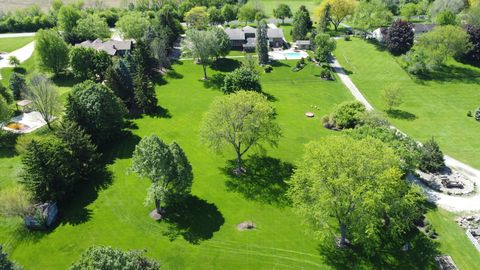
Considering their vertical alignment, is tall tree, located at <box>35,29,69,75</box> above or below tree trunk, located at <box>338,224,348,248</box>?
above

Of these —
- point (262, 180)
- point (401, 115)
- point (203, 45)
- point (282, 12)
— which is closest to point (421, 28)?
point (282, 12)

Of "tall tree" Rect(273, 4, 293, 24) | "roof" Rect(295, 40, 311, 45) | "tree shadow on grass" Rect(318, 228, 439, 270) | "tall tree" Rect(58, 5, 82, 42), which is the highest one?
"tall tree" Rect(58, 5, 82, 42)

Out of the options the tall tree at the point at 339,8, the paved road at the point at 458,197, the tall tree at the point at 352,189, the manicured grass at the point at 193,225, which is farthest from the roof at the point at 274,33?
the tall tree at the point at 352,189

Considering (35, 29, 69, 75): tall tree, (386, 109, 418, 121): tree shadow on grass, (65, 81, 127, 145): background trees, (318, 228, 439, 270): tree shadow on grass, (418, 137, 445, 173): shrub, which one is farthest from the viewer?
(35, 29, 69, 75): tall tree

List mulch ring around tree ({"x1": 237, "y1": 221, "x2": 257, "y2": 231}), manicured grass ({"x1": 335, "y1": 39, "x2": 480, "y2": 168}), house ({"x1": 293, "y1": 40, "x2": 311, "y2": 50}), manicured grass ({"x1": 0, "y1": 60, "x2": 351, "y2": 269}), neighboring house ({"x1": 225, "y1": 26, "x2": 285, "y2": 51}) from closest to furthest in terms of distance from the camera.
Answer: manicured grass ({"x1": 0, "y1": 60, "x2": 351, "y2": 269}) < mulch ring around tree ({"x1": 237, "y1": 221, "x2": 257, "y2": 231}) < manicured grass ({"x1": 335, "y1": 39, "x2": 480, "y2": 168}) < neighboring house ({"x1": 225, "y1": 26, "x2": 285, "y2": 51}) < house ({"x1": 293, "y1": 40, "x2": 311, "y2": 50})

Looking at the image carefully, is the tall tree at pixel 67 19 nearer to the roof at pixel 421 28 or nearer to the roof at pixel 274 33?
the roof at pixel 274 33

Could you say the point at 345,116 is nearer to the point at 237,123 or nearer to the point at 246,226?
the point at 237,123

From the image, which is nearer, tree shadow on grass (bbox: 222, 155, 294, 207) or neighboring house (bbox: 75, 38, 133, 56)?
tree shadow on grass (bbox: 222, 155, 294, 207)

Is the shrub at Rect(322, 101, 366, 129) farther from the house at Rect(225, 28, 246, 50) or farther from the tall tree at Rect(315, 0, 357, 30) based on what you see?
the tall tree at Rect(315, 0, 357, 30)

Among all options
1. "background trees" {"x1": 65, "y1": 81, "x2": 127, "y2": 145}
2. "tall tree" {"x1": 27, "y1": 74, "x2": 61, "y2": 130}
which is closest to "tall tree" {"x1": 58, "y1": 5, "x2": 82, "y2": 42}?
"tall tree" {"x1": 27, "y1": 74, "x2": 61, "y2": 130}
